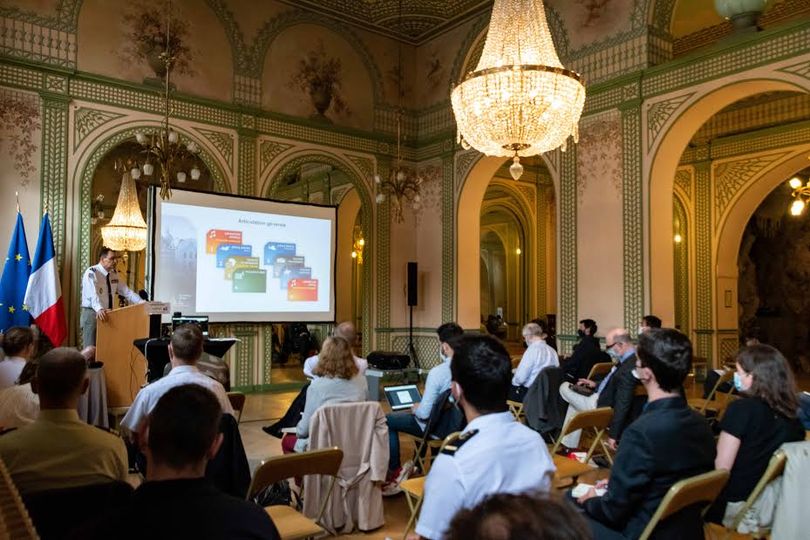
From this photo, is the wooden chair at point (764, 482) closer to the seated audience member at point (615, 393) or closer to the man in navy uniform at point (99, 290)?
the seated audience member at point (615, 393)

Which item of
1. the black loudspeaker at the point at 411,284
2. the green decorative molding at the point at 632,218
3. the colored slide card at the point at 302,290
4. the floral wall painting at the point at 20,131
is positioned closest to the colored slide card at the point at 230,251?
the colored slide card at the point at 302,290

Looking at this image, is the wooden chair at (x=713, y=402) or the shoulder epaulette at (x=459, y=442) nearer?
the shoulder epaulette at (x=459, y=442)

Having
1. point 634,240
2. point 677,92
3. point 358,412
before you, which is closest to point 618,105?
point 677,92

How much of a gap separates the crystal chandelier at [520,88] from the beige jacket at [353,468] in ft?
9.81

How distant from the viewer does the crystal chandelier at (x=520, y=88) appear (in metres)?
5.43

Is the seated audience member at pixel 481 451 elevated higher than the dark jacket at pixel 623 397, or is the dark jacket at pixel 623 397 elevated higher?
the seated audience member at pixel 481 451

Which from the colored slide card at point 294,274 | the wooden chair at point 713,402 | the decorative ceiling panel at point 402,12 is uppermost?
the decorative ceiling panel at point 402,12

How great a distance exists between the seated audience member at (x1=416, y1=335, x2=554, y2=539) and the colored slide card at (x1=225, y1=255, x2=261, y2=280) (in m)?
7.30

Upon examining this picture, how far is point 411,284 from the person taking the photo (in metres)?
11.2

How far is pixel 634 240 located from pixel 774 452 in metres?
5.77

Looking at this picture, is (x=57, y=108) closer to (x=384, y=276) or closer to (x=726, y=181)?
(x=384, y=276)

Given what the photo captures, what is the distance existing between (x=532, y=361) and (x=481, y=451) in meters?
4.53

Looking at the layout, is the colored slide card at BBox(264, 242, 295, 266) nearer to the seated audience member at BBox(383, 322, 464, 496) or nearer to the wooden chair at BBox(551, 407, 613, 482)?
the seated audience member at BBox(383, 322, 464, 496)

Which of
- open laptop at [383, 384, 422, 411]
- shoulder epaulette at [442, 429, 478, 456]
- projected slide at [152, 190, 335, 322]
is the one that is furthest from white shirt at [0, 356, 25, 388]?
projected slide at [152, 190, 335, 322]
